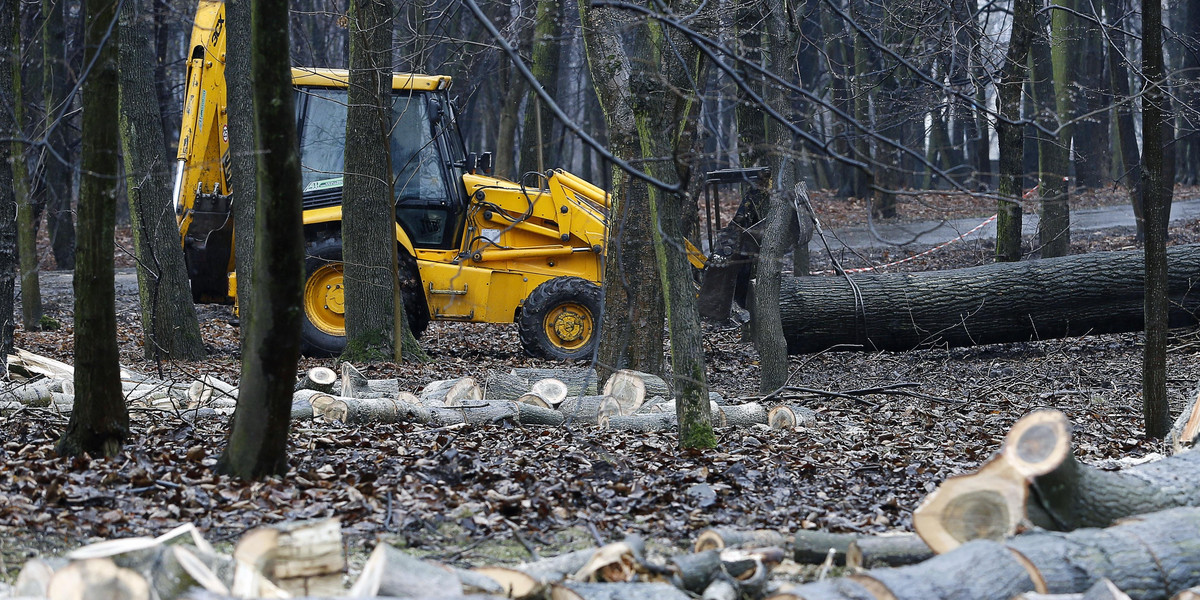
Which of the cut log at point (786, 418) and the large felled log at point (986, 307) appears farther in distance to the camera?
the large felled log at point (986, 307)

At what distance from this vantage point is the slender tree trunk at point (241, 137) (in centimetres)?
1036

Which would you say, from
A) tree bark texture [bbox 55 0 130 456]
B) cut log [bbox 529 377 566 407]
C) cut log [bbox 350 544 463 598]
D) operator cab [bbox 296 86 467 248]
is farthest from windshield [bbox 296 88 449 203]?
cut log [bbox 350 544 463 598]

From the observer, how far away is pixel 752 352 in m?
11.4

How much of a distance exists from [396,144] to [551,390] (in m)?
4.37

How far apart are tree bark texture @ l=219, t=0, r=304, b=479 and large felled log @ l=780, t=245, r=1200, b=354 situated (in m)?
6.53

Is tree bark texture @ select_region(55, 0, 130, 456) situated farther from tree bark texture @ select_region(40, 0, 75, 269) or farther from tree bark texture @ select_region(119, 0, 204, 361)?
tree bark texture @ select_region(40, 0, 75, 269)

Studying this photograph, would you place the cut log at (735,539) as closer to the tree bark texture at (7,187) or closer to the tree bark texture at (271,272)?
the tree bark texture at (271,272)

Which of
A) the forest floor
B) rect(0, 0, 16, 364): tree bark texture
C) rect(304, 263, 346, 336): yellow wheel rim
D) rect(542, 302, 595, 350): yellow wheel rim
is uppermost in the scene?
rect(0, 0, 16, 364): tree bark texture

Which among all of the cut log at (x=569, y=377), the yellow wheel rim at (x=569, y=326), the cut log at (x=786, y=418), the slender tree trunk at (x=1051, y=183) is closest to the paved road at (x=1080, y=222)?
the slender tree trunk at (x=1051, y=183)

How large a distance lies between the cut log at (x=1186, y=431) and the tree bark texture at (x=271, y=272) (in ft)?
15.3

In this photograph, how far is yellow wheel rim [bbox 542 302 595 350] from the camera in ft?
36.3

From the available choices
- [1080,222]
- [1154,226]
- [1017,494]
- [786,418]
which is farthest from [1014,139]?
[1080,222]

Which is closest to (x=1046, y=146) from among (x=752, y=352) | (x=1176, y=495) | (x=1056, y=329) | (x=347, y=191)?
(x=1056, y=329)

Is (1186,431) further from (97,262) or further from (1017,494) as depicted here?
(97,262)
